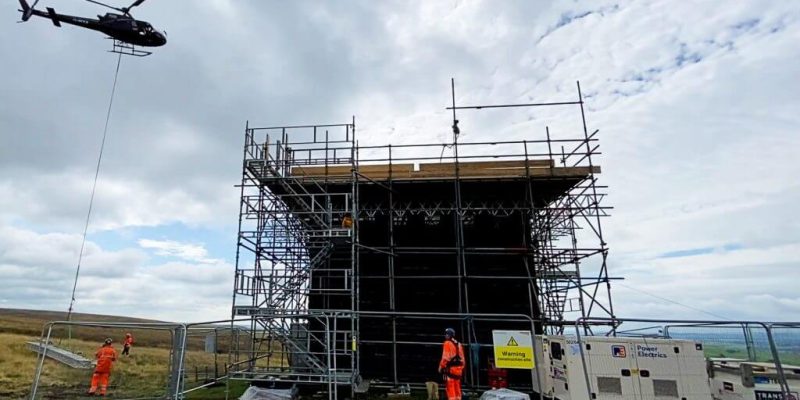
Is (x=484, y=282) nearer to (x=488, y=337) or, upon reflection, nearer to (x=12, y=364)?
(x=488, y=337)

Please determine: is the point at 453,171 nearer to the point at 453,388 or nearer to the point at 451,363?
the point at 451,363

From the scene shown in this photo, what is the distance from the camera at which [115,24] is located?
17.1 m

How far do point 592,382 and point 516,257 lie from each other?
280 inches

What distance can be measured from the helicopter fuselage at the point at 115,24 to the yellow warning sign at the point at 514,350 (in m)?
17.7

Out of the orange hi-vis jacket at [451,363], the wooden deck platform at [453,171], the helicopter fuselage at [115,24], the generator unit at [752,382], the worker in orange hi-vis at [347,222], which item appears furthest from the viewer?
the helicopter fuselage at [115,24]

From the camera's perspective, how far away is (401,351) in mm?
14781

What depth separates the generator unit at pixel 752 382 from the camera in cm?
704

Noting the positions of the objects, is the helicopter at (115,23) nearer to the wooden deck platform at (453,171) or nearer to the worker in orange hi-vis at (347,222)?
the wooden deck platform at (453,171)

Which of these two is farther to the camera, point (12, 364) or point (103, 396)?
point (12, 364)

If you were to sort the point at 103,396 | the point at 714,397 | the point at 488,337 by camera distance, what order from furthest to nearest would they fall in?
the point at 488,337 → the point at 103,396 → the point at 714,397

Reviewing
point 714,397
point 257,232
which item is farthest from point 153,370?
point 714,397

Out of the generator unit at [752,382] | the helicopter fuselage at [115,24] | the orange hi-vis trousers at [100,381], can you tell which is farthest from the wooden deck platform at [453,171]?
the helicopter fuselage at [115,24]

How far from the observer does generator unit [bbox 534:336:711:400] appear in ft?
27.0

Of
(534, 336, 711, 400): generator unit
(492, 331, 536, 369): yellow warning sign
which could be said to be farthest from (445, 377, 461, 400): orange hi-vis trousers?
(534, 336, 711, 400): generator unit
